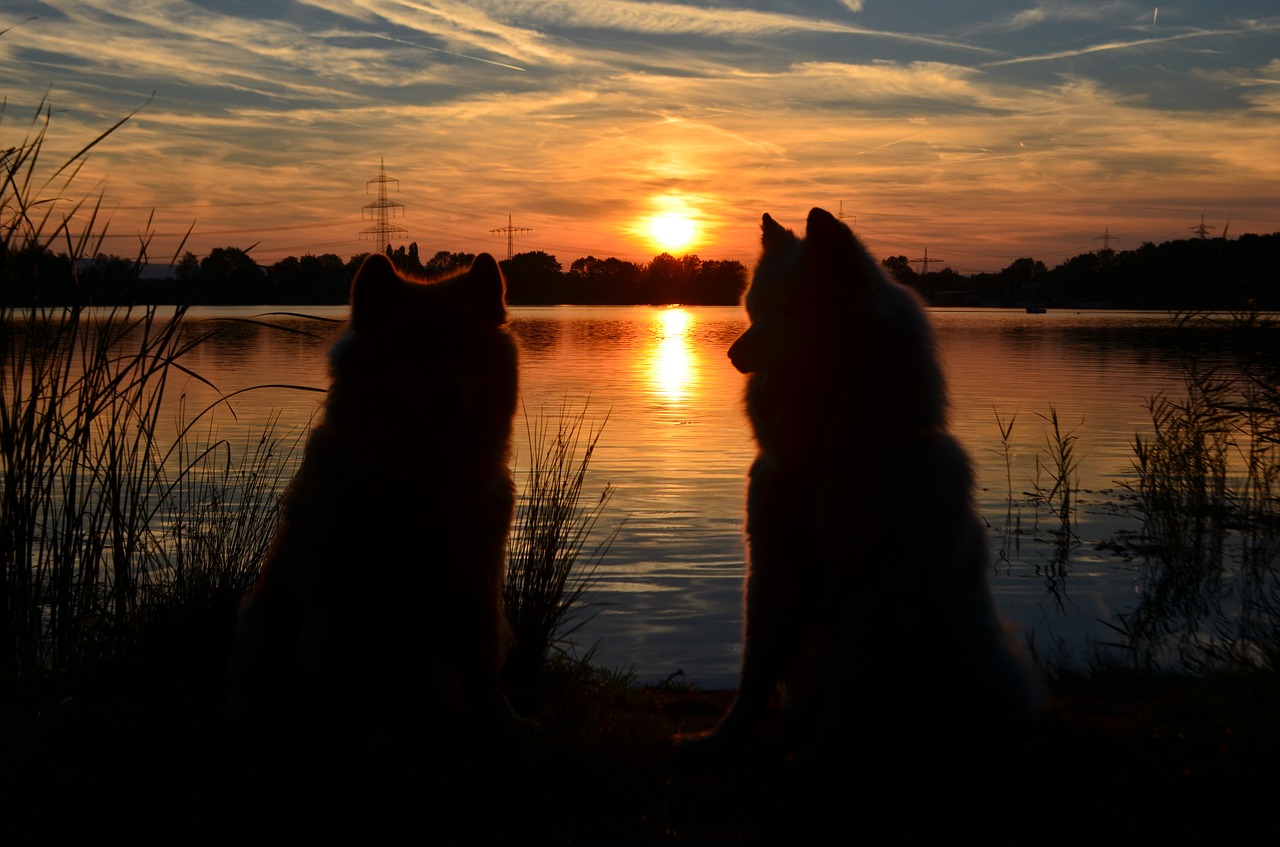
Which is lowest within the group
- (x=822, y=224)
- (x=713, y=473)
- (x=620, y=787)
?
(x=713, y=473)

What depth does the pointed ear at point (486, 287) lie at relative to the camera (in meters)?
3.99

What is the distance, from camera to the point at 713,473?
13.5m

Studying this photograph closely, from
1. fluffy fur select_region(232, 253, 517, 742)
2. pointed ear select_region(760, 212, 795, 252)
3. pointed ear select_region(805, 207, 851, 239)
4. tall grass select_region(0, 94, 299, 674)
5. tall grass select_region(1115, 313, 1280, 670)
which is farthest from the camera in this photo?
tall grass select_region(1115, 313, 1280, 670)

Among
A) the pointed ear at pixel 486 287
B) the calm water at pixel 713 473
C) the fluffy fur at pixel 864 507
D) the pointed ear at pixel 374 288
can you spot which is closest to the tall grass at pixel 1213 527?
the calm water at pixel 713 473

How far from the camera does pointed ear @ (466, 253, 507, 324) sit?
3.99 metres

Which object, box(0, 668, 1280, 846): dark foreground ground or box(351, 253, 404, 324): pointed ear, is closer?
box(0, 668, 1280, 846): dark foreground ground

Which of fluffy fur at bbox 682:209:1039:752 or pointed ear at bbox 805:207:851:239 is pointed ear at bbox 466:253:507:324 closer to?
fluffy fur at bbox 682:209:1039:752

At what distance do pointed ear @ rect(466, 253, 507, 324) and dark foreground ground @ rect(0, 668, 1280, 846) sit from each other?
1.85m

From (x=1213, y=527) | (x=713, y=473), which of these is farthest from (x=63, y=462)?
(x=1213, y=527)

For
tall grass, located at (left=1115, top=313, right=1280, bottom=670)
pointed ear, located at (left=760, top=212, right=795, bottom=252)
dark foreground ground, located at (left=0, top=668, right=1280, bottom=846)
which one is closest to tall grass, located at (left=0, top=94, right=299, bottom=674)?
dark foreground ground, located at (left=0, top=668, right=1280, bottom=846)

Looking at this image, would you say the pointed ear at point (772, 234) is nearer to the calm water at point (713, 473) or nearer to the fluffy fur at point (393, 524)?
the calm water at point (713, 473)

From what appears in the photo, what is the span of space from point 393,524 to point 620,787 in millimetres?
1356

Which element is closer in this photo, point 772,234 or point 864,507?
point 864,507

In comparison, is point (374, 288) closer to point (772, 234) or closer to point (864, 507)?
point (772, 234)
